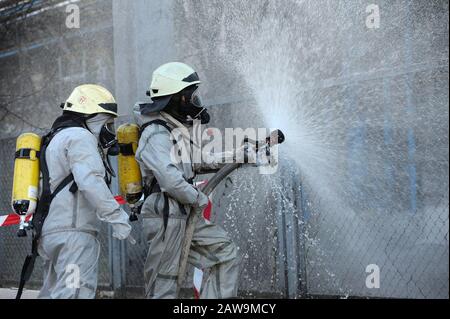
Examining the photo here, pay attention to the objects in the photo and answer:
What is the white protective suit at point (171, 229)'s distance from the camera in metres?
4.40

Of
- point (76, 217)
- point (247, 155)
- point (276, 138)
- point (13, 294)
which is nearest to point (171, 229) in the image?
point (76, 217)

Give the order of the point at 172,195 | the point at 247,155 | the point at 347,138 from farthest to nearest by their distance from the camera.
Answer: the point at 347,138, the point at 247,155, the point at 172,195

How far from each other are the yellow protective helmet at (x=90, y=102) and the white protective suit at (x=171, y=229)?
0.79 feet

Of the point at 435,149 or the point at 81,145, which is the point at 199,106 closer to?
the point at 81,145

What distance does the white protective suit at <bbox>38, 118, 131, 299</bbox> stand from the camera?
4.16 m

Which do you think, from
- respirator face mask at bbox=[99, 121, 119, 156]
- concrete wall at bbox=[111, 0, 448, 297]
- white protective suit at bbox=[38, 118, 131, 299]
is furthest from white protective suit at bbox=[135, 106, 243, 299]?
concrete wall at bbox=[111, 0, 448, 297]

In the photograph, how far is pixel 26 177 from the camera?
4316mm

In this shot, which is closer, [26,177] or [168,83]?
[26,177]

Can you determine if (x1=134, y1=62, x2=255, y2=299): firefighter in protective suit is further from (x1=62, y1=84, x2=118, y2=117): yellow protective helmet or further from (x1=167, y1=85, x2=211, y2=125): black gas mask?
(x1=62, y1=84, x2=118, y2=117): yellow protective helmet

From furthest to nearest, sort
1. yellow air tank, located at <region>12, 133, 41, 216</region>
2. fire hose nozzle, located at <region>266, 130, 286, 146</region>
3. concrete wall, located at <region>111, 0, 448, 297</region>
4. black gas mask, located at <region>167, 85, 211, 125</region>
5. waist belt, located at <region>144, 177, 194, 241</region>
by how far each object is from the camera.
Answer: concrete wall, located at <region>111, 0, 448, 297</region> → fire hose nozzle, located at <region>266, 130, 286, 146</region> → black gas mask, located at <region>167, 85, 211, 125</region> → waist belt, located at <region>144, 177, 194, 241</region> → yellow air tank, located at <region>12, 133, 41, 216</region>

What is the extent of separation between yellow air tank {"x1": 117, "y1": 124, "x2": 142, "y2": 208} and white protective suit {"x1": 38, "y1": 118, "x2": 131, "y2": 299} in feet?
1.25

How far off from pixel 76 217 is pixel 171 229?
0.67m

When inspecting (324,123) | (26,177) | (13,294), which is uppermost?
(324,123)

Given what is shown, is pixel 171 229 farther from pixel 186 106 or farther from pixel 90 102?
pixel 90 102
